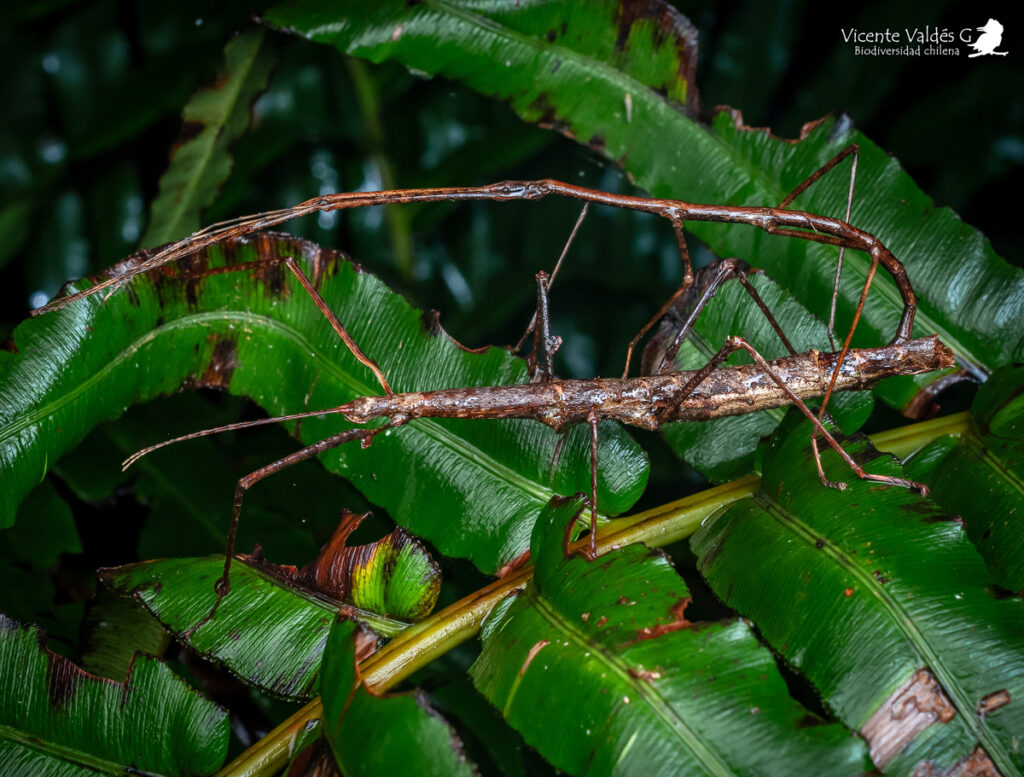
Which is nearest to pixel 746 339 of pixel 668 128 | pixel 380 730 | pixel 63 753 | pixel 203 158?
pixel 668 128

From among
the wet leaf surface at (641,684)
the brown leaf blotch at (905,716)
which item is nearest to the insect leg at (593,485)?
the wet leaf surface at (641,684)

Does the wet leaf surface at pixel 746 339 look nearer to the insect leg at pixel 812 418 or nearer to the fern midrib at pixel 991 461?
the insect leg at pixel 812 418

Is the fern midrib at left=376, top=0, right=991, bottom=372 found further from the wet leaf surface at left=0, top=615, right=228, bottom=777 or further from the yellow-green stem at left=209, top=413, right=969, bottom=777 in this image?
the wet leaf surface at left=0, top=615, right=228, bottom=777

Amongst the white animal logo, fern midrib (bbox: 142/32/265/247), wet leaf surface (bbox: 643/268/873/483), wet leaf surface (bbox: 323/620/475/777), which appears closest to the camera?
wet leaf surface (bbox: 323/620/475/777)

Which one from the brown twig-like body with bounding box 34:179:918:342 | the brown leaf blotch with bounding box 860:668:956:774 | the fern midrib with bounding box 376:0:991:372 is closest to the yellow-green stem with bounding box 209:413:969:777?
the brown twig-like body with bounding box 34:179:918:342


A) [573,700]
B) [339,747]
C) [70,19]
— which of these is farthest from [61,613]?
[70,19]

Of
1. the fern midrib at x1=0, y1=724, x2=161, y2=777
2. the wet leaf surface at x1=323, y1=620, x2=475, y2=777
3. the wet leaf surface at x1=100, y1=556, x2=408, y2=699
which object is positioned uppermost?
the wet leaf surface at x1=100, y1=556, x2=408, y2=699

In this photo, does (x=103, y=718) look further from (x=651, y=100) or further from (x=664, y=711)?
(x=651, y=100)
